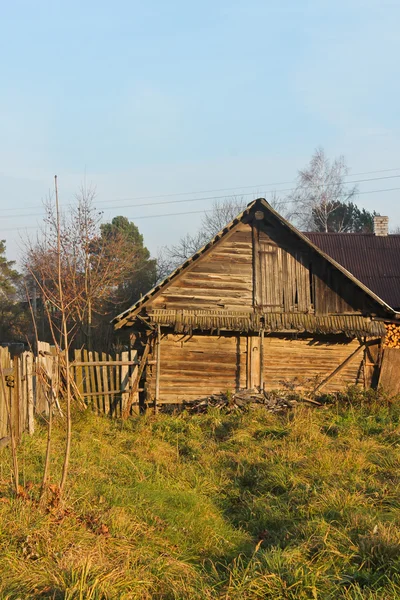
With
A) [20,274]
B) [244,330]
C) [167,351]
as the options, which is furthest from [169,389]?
[20,274]

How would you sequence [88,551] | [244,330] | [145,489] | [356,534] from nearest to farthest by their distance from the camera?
[88,551]
[356,534]
[145,489]
[244,330]

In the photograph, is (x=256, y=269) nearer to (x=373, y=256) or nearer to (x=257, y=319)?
(x=257, y=319)

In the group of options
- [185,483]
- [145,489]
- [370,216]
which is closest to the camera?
[145,489]

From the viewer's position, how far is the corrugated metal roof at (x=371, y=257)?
22234mm

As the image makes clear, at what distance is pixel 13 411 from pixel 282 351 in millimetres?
8877

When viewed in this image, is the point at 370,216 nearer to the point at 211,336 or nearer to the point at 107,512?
the point at 211,336


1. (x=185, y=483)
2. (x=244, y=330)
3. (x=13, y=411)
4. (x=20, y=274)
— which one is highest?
(x=20, y=274)

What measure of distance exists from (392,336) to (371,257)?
7.20 m

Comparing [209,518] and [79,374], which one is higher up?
[79,374]

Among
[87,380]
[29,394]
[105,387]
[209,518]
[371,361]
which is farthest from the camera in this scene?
[371,361]

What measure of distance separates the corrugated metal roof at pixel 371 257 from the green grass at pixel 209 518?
10.8m

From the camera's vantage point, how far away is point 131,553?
541 centimetres

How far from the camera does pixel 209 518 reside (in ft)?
23.4

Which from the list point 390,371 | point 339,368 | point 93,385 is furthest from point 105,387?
point 390,371
